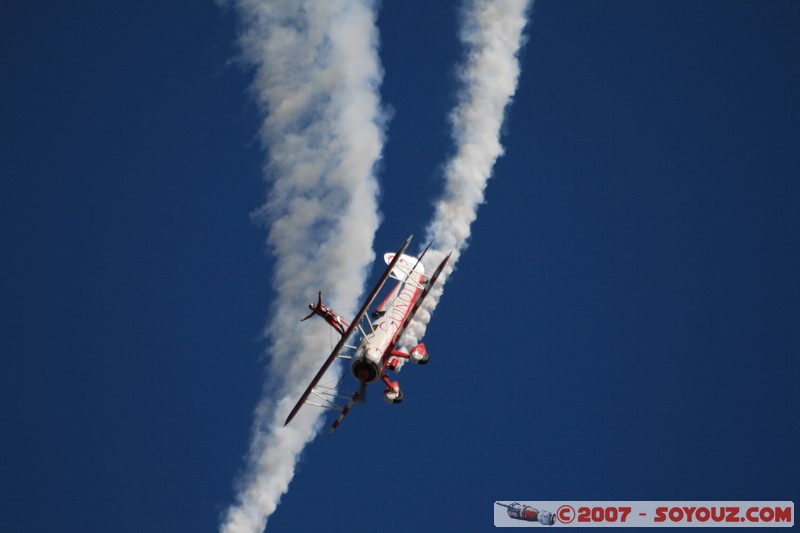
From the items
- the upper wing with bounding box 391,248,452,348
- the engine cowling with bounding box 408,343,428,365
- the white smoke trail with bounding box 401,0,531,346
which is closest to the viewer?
the upper wing with bounding box 391,248,452,348

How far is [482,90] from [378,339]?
1643 centimetres

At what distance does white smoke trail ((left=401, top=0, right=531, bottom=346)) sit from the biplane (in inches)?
237

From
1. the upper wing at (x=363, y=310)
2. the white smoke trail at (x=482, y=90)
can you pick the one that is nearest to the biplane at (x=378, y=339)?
the upper wing at (x=363, y=310)

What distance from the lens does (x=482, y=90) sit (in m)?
54.9

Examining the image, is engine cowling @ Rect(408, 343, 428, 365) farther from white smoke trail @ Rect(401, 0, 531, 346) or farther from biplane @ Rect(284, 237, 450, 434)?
white smoke trail @ Rect(401, 0, 531, 346)

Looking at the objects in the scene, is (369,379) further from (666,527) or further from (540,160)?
(540,160)

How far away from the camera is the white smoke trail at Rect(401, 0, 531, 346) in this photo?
52.8 meters

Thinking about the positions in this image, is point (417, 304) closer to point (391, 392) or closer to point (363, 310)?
point (363, 310)

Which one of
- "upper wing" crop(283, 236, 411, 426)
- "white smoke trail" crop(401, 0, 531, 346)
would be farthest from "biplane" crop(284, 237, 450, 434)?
"white smoke trail" crop(401, 0, 531, 346)

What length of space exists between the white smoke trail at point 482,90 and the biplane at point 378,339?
237 inches

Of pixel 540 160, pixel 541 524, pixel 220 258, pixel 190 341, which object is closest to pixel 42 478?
pixel 190 341

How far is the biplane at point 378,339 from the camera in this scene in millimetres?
45062

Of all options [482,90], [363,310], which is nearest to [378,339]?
[363,310]

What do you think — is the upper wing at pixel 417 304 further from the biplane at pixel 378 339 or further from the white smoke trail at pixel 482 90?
the white smoke trail at pixel 482 90
